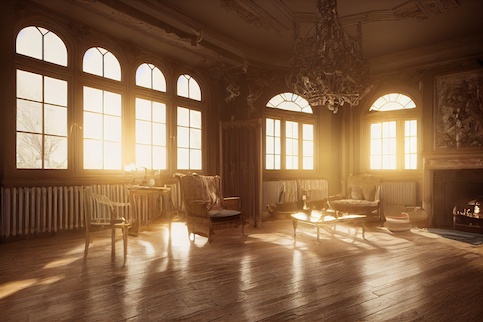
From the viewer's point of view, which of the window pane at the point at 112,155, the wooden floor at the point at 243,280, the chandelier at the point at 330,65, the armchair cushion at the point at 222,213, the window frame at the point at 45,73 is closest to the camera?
the wooden floor at the point at 243,280

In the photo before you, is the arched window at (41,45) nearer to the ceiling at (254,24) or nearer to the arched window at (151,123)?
the ceiling at (254,24)

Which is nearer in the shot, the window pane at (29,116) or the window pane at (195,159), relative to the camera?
the window pane at (29,116)

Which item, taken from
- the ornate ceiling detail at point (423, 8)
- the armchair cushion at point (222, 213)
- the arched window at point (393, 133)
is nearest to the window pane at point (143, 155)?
the armchair cushion at point (222, 213)

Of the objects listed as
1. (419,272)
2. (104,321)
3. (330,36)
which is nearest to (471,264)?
(419,272)

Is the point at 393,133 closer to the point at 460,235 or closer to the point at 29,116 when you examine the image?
the point at 460,235

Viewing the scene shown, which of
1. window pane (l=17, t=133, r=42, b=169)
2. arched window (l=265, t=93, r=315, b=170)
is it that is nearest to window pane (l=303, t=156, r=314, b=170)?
arched window (l=265, t=93, r=315, b=170)

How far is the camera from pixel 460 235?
243 inches

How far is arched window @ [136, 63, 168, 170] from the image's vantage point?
719 centimetres

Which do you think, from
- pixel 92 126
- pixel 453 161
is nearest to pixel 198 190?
pixel 92 126

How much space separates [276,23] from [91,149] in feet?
14.1

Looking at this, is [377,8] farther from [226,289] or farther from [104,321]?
[104,321]

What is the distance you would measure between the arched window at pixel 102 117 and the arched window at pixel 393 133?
6.36 metres

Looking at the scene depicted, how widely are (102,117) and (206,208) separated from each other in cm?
295

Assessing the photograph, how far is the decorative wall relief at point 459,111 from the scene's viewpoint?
23.5 ft
